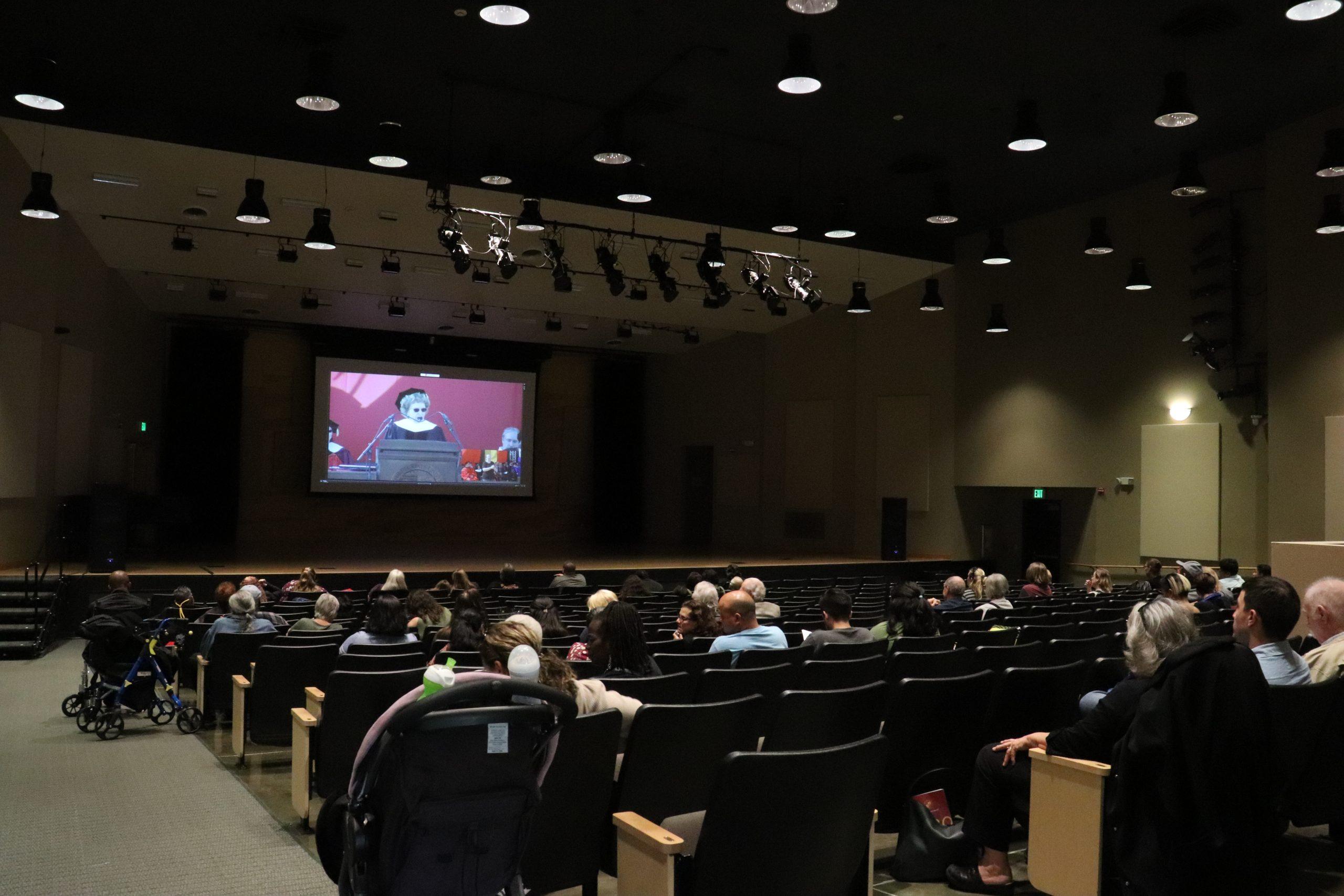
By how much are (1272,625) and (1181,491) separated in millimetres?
11540

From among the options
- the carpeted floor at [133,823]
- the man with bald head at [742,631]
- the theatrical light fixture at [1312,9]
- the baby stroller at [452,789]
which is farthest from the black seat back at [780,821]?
the theatrical light fixture at [1312,9]

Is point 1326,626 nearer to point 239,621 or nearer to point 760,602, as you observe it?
point 760,602

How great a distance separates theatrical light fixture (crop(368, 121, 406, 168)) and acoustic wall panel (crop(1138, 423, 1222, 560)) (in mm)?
10779

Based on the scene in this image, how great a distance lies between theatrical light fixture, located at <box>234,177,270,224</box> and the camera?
9727mm

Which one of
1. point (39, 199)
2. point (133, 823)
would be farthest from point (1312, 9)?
point (39, 199)

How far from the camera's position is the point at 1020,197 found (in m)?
14.9

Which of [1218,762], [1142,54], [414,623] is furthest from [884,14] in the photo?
[1218,762]

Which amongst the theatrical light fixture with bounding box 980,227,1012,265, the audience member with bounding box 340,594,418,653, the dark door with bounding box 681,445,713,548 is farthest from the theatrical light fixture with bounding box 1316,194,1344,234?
the dark door with bounding box 681,445,713,548

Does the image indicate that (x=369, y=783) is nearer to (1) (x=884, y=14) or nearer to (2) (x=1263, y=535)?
(1) (x=884, y=14)

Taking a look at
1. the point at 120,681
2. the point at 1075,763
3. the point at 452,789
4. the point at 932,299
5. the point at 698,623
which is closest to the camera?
the point at 452,789

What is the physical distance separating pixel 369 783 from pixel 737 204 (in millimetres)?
12614

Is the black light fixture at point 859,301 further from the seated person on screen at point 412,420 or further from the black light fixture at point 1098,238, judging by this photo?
the seated person on screen at point 412,420

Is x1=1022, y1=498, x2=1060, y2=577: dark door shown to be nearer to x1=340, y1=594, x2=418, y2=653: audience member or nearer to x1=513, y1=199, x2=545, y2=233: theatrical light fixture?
x1=513, y1=199, x2=545, y2=233: theatrical light fixture

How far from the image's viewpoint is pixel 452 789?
1.93 m
